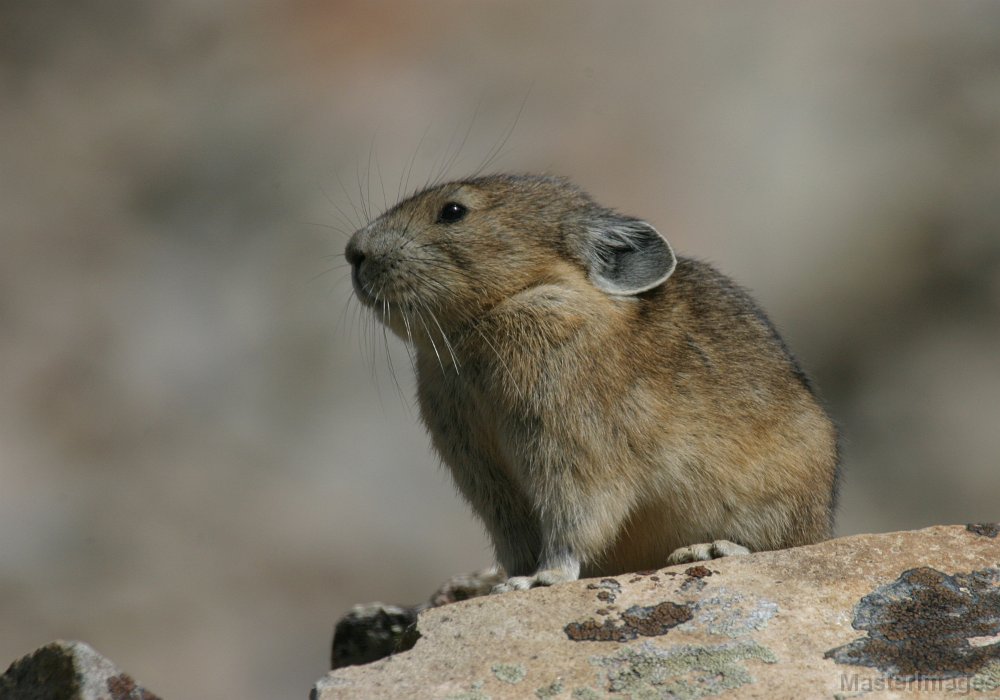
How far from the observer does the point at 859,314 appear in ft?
50.8

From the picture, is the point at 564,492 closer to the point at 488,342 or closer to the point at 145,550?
the point at 488,342

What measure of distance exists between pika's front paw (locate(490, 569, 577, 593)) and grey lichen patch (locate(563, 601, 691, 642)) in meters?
0.84

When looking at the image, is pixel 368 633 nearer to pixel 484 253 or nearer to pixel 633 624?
pixel 484 253

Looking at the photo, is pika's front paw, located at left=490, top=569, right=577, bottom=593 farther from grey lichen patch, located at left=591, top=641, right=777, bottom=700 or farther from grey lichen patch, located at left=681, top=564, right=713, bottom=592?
grey lichen patch, located at left=591, top=641, right=777, bottom=700

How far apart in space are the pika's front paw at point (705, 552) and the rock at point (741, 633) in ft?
2.02

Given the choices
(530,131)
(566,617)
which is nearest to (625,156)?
(530,131)

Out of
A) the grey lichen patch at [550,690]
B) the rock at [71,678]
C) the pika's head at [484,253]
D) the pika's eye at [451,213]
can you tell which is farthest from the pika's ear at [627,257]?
the rock at [71,678]

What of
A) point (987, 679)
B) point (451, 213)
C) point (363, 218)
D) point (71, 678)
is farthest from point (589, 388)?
point (363, 218)

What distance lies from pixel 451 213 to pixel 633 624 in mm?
3181

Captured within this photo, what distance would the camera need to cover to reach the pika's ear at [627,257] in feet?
25.6

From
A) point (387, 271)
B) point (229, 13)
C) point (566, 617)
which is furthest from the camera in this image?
point (229, 13)

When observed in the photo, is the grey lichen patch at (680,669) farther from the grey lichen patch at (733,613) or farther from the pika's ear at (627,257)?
the pika's ear at (627,257)

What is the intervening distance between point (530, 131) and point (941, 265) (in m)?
5.00

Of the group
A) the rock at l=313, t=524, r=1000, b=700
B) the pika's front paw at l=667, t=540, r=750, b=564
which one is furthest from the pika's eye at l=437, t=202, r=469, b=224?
the rock at l=313, t=524, r=1000, b=700
